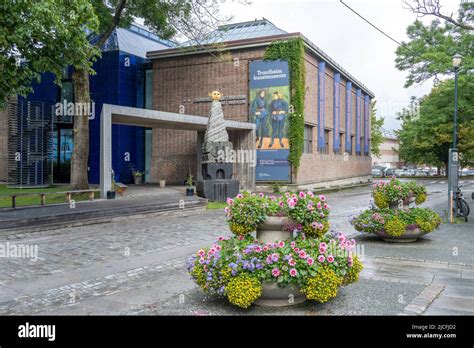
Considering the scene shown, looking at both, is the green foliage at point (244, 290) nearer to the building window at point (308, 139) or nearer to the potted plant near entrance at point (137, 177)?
the building window at point (308, 139)

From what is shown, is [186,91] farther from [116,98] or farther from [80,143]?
[80,143]

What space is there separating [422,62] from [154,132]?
63.6 ft

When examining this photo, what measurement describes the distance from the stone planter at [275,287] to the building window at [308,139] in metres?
24.2

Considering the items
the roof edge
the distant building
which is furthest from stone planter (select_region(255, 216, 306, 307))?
the distant building

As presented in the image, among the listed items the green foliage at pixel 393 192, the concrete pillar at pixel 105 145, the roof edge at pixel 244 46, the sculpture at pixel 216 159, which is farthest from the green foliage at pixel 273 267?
the roof edge at pixel 244 46

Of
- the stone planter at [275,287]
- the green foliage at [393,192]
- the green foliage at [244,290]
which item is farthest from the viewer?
the green foliage at [393,192]

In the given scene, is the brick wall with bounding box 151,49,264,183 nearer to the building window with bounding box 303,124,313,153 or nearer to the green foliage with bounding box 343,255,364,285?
the building window with bounding box 303,124,313,153

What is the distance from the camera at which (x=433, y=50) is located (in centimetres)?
2030

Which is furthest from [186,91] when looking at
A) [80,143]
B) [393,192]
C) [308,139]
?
[393,192]

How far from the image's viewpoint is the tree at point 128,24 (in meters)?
19.8

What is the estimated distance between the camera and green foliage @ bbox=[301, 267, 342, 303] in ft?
15.6

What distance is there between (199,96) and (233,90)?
285 cm

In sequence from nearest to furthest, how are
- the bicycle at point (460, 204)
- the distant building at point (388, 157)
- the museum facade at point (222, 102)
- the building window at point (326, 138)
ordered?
the bicycle at point (460, 204) → the museum facade at point (222, 102) → the building window at point (326, 138) → the distant building at point (388, 157)
